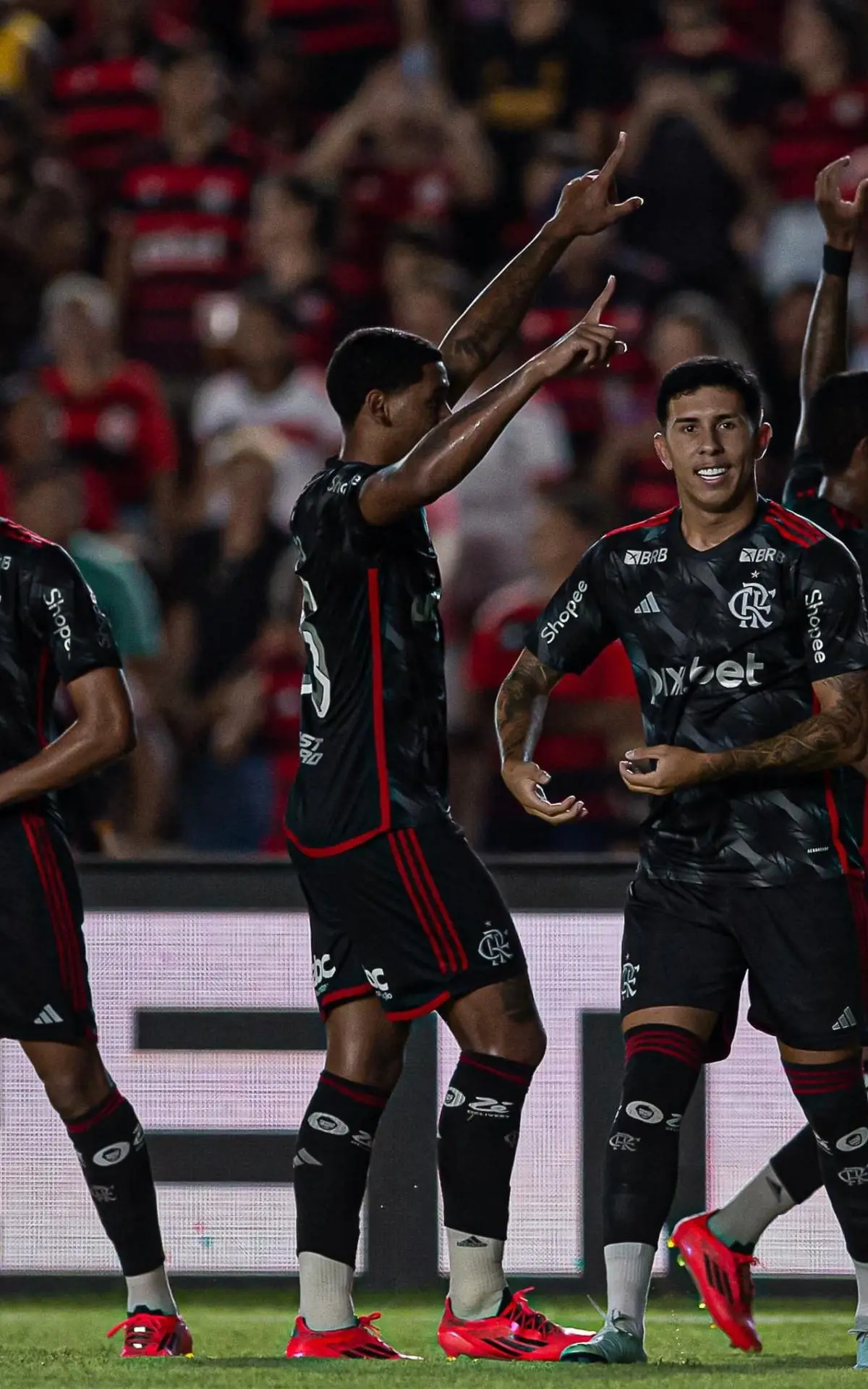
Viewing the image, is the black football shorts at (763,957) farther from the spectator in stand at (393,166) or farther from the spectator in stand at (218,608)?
the spectator in stand at (393,166)

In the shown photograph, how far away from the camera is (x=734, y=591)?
475cm

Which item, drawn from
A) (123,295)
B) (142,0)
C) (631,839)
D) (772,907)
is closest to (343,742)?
(772,907)

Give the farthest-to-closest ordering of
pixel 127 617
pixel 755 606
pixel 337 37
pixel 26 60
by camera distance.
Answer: pixel 337 37 → pixel 26 60 → pixel 127 617 → pixel 755 606

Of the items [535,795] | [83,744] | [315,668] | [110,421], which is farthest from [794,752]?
[110,421]

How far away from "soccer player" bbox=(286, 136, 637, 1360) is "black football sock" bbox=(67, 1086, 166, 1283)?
35cm

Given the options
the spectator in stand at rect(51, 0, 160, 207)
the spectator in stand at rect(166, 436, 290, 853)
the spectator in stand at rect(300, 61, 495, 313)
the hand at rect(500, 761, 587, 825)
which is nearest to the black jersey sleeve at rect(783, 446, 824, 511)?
the hand at rect(500, 761, 587, 825)

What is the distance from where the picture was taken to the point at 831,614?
4652 millimetres

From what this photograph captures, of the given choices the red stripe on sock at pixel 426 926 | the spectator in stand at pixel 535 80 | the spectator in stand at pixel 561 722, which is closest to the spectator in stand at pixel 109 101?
the spectator in stand at pixel 535 80

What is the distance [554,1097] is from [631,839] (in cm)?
172

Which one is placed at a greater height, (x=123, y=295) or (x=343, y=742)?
(x=123, y=295)

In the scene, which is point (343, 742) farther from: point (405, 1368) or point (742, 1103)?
point (742, 1103)

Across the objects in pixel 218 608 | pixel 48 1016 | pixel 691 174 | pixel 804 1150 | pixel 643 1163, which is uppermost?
pixel 691 174

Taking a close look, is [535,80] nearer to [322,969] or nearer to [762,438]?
[762,438]

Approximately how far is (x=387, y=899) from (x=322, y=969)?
0.29 metres
